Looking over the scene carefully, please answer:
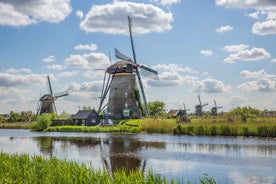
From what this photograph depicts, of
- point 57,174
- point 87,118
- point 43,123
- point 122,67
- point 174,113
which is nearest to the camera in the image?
point 57,174

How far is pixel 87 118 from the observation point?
5366 centimetres

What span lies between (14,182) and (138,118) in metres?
40.9

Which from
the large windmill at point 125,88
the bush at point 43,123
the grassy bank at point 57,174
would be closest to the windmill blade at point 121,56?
the large windmill at point 125,88

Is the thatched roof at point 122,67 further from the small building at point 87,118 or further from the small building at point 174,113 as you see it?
the small building at point 174,113

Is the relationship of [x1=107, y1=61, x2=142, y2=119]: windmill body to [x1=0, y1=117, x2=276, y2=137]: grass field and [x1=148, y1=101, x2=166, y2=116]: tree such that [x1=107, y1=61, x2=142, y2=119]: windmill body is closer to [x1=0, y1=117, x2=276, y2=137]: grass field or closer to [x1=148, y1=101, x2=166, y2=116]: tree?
[x1=0, y1=117, x2=276, y2=137]: grass field

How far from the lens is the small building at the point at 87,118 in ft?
177

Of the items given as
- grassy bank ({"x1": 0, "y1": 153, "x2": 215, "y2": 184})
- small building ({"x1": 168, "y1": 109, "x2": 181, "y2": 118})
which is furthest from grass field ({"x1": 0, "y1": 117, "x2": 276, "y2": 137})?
small building ({"x1": 168, "y1": 109, "x2": 181, "y2": 118})

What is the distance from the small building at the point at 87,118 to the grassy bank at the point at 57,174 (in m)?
41.3

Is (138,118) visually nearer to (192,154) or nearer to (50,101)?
(50,101)

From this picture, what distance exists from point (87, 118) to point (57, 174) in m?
44.8

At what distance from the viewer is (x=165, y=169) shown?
1485cm

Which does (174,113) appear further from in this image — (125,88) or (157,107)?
(125,88)

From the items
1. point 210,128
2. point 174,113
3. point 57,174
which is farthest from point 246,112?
point 57,174

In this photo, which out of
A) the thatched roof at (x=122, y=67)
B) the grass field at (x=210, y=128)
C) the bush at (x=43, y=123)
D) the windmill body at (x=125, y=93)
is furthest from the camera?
the bush at (x=43, y=123)
